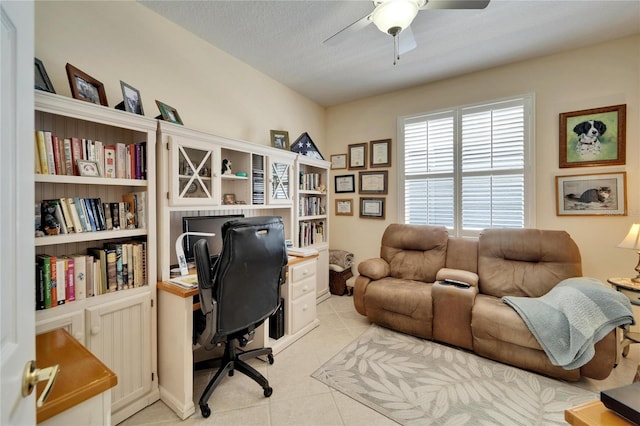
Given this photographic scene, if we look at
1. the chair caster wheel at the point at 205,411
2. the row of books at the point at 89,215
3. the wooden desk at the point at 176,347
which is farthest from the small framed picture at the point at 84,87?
the chair caster wheel at the point at 205,411

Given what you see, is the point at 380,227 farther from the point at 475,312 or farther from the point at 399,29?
the point at 399,29

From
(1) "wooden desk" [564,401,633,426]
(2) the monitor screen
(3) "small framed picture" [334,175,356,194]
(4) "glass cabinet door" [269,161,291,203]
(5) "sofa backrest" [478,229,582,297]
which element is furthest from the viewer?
(3) "small framed picture" [334,175,356,194]

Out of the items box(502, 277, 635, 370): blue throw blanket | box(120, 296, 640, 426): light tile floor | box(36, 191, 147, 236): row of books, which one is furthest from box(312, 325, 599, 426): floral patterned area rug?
box(36, 191, 147, 236): row of books

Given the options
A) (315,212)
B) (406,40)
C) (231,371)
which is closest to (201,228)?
(231,371)

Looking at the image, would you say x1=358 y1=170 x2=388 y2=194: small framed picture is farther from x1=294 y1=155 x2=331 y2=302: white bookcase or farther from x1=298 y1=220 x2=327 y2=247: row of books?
x1=298 y1=220 x2=327 y2=247: row of books

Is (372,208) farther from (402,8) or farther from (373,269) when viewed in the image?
(402,8)

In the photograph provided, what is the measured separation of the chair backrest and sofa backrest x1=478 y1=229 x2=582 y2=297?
7.06 ft

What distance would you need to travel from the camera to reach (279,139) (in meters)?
3.05

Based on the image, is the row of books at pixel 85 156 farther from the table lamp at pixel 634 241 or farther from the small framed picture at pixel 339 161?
the table lamp at pixel 634 241

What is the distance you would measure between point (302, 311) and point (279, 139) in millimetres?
1873

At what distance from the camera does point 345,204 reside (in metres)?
4.02
